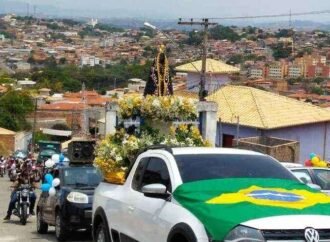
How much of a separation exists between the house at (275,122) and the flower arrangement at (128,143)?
2238 cm

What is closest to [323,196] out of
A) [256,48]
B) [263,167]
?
[263,167]

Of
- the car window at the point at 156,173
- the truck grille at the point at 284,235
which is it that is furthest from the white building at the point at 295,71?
the truck grille at the point at 284,235

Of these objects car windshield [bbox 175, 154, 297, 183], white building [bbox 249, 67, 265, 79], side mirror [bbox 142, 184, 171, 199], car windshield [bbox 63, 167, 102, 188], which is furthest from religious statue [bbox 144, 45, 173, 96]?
white building [bbox 249, 67, 265, 79]

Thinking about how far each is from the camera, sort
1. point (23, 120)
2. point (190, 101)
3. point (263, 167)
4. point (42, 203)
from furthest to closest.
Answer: point (23, 120), point (42, 203), point (190, 101), point (263, 167)

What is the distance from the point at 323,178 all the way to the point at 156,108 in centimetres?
359

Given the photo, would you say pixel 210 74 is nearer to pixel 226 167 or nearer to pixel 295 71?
pixel 226 167

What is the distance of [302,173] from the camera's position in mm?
16406

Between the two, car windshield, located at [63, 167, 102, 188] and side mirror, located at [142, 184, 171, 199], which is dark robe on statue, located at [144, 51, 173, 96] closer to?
car windshield, located at [63, 167, 102, 188]

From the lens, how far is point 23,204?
68.9ft

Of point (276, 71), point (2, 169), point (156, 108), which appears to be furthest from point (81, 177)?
point (276, 71)

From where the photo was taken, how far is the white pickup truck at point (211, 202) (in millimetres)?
7668

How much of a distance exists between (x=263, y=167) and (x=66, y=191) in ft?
27.4

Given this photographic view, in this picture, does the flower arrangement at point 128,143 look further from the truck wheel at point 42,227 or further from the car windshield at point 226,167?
the truck wheel at point 42,227

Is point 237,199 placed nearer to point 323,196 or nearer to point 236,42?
point 323,196
